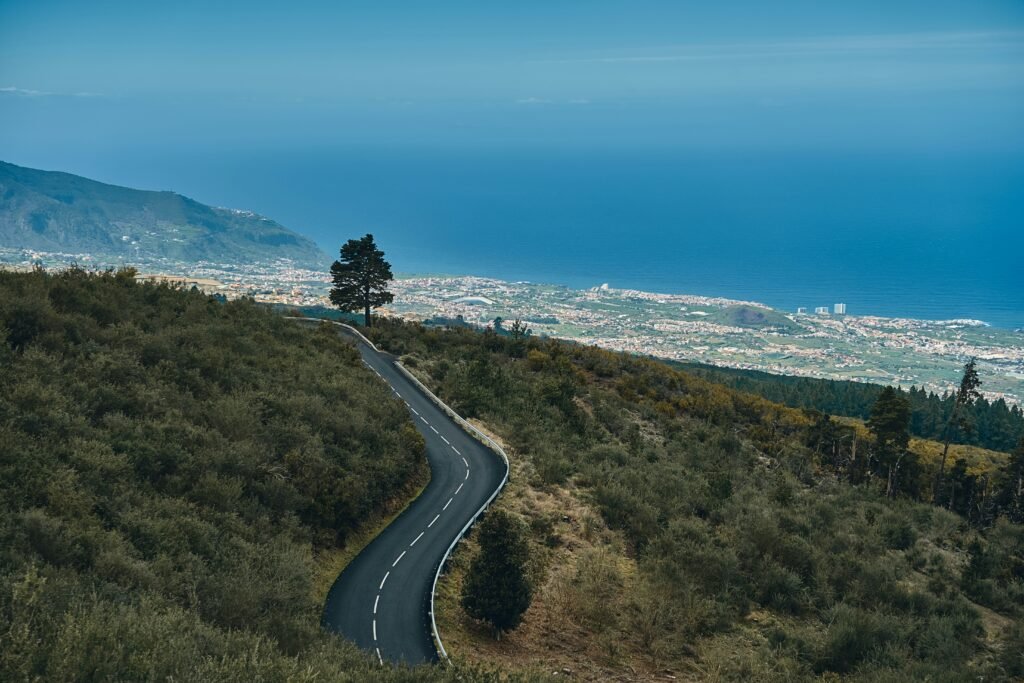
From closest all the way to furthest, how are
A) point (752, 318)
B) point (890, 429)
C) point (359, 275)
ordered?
point (890, 429), point (359, 275), point (752, 318)

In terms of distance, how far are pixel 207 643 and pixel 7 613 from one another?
254 centimetres

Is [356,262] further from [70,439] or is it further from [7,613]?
[7,613]

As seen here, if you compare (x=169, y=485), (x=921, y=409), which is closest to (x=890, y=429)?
(x=921, y=409)

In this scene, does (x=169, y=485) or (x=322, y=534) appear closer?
(x=169, y=485)

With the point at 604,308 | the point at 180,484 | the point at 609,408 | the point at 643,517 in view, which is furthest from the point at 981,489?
the point at 604,308

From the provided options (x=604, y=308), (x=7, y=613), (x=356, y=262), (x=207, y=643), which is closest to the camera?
(x=7, y=613)

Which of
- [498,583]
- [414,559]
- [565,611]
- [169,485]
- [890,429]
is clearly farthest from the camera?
[890,429]

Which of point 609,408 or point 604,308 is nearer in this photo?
point 609,408

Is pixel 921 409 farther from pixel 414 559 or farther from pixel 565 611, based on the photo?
pixel 414 559

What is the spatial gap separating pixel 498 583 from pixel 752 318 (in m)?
144

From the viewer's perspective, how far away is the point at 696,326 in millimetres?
148875

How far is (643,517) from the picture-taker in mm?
24797

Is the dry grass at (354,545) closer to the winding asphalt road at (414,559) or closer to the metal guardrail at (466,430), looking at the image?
the winding asphalt road at (414,559)

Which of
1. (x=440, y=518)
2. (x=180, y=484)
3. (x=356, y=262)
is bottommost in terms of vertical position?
(x=440, y=518)
